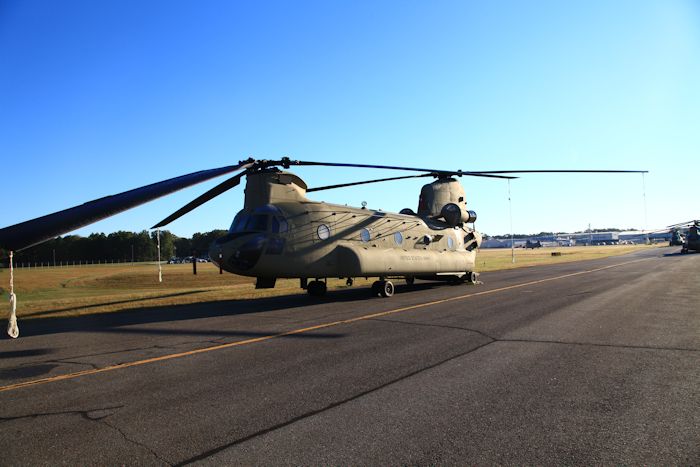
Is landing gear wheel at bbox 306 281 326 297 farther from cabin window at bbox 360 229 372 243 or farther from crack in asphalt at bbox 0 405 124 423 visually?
crack in asphalt at bbox 0 405 124 423

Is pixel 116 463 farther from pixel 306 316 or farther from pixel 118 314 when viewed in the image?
pixel 118 314

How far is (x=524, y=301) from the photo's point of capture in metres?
15.2

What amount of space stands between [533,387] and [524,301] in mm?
10016

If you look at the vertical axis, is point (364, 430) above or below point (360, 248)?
below

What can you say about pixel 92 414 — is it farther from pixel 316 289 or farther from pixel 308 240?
pixel 316 289

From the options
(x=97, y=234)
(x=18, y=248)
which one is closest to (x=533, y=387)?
(x=18, y=248)

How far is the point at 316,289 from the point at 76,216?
1227 cm

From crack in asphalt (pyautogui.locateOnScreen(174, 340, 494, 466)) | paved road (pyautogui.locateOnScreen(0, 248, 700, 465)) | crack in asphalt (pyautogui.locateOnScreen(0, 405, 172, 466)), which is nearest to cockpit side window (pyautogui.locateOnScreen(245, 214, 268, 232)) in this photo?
paved road (pyautogui.locateOnScreen(0, 248, 700, 465))

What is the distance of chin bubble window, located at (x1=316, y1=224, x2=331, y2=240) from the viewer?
16328mm

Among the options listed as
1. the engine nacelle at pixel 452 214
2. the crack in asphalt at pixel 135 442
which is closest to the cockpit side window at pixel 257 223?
the crack in asphalt at pixel 135 442

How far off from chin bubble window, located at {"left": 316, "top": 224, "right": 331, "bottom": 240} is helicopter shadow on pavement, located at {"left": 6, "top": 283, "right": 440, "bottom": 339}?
7.99 feet

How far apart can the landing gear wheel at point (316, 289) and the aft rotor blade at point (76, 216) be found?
9337 millimetres

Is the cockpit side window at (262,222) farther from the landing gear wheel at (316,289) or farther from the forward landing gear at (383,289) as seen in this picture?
the forward landing gear at (383,289)

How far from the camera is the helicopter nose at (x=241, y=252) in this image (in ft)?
47.4
